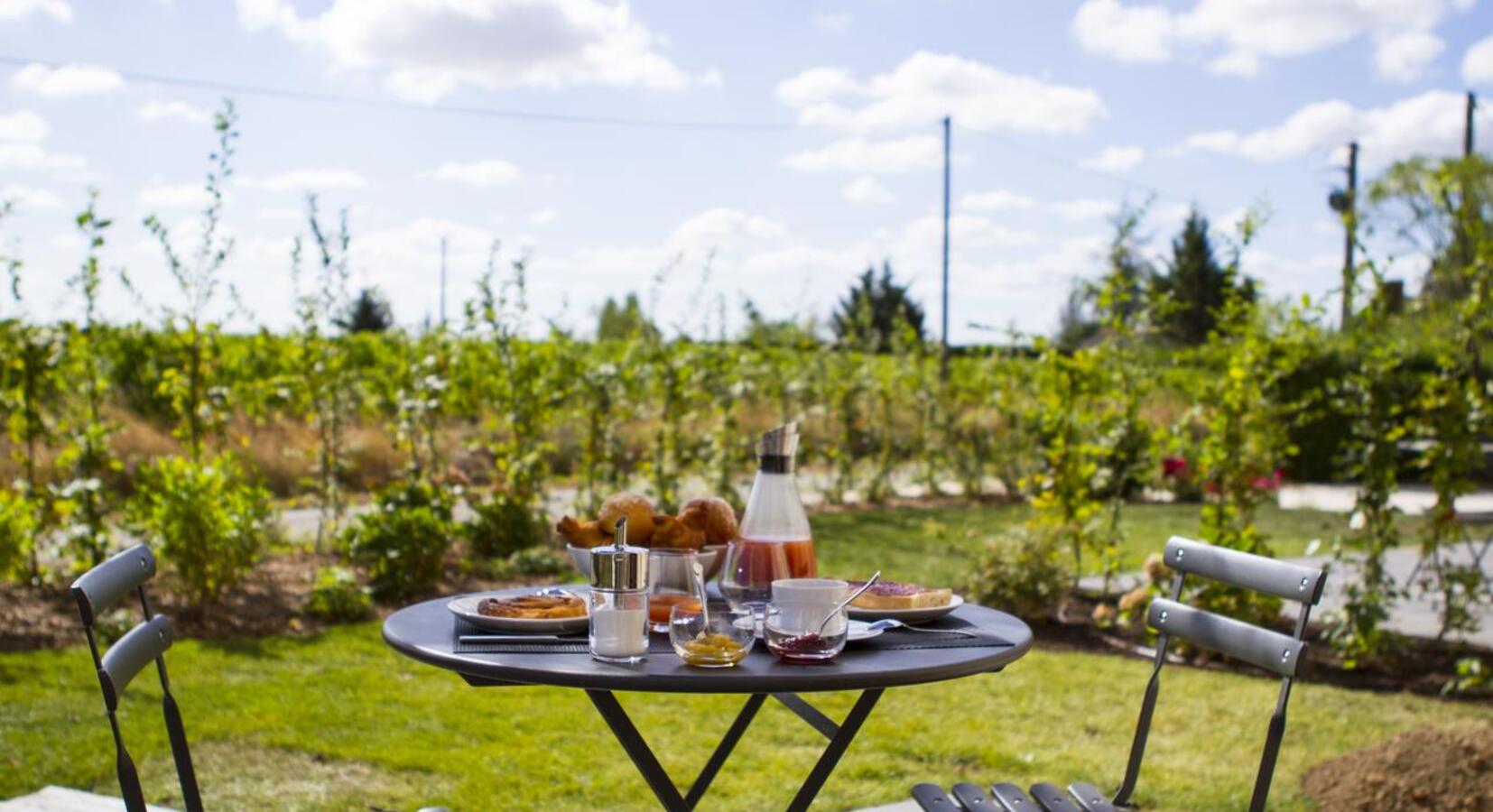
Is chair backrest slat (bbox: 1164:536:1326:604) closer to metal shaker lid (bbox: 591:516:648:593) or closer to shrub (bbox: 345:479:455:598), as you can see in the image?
metal shaker lid (bbox: 591:516:648:593)

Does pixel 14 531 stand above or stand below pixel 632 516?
below

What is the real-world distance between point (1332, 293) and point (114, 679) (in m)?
4.80

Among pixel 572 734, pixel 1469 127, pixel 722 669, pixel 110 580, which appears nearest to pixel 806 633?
pixel 722 669

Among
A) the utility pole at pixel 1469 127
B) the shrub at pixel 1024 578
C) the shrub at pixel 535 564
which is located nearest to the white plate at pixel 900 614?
the shrub at pixel 1024 578

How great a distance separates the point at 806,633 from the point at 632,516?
0.48 metres

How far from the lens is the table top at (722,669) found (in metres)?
1.70

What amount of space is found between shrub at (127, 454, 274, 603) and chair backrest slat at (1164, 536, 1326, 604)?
14.0ft

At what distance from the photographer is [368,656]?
511 centimetres

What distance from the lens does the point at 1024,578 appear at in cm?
582

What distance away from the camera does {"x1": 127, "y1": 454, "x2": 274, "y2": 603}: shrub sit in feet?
17.7

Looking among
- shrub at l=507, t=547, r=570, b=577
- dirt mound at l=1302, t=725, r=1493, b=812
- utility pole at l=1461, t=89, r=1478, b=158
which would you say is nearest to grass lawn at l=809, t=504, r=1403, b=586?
shrub at l=507, t=547, r=570, b=577

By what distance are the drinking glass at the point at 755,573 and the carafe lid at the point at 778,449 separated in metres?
0.13

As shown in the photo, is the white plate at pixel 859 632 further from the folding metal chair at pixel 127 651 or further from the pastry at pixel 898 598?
the folding metal chair at pixel 127 651

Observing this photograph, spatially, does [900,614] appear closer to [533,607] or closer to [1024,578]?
[533,607]
